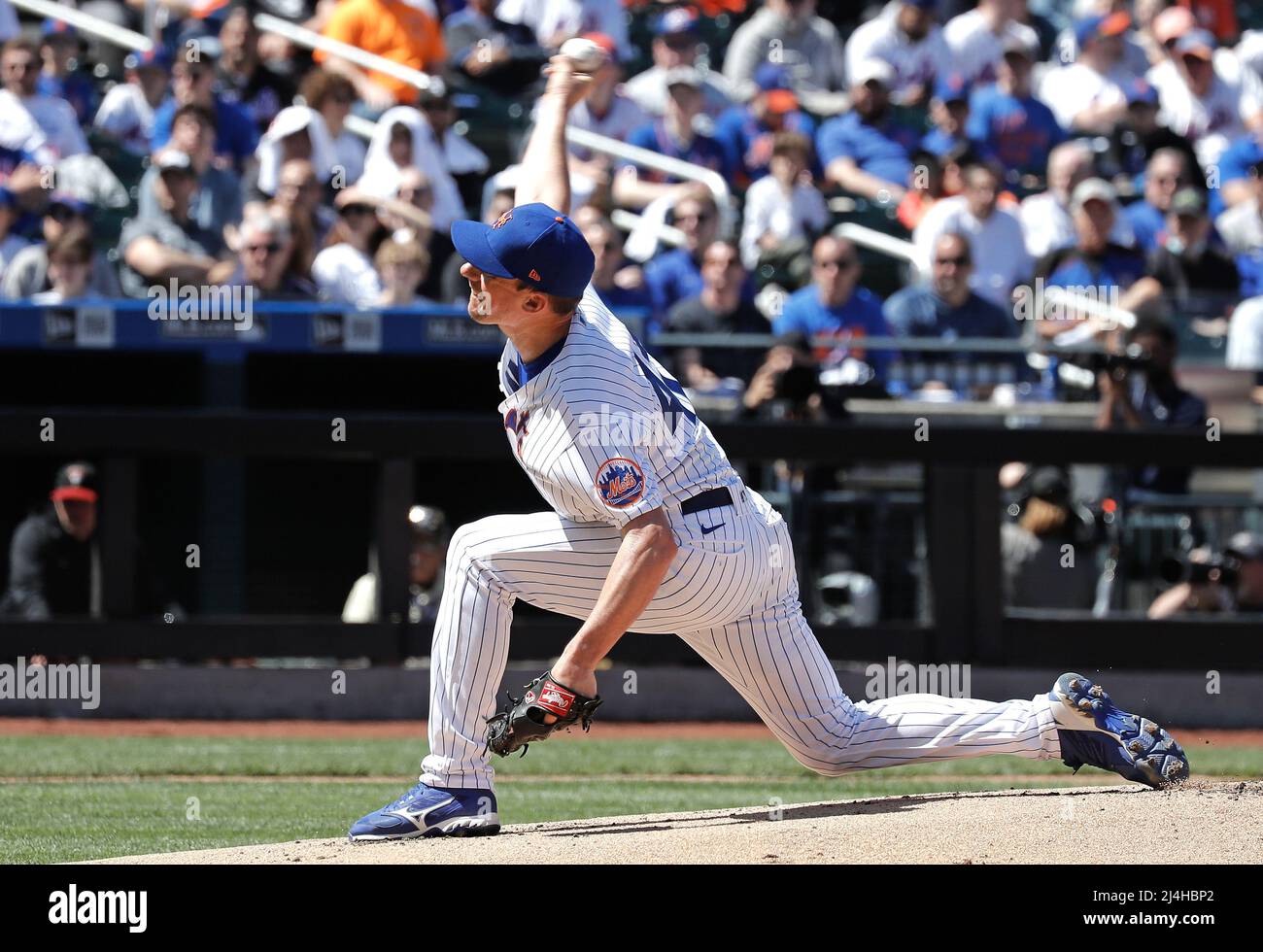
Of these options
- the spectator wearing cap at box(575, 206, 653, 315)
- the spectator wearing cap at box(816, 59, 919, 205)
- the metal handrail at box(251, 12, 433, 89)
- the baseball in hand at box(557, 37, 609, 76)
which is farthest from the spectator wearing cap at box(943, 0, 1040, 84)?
the baseball in hand at box(557, 37, 609, 76)

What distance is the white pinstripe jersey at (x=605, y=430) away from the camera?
177 inches

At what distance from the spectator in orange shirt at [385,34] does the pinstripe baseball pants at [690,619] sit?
8.71m

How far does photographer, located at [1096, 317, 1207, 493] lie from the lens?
9.76 meters

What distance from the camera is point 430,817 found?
15.9 ft

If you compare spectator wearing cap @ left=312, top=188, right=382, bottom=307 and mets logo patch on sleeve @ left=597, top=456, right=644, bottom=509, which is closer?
mets logo patch on sleeve @ left=597, top=456, right=644, bottom=509

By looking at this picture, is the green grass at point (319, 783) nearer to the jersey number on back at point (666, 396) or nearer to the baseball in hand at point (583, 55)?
the jersey number on back at point (666, 396)

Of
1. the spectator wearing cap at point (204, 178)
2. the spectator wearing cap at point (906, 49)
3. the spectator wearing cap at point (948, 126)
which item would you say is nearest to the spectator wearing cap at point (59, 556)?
the spectator wearing cap at point (204, 178)

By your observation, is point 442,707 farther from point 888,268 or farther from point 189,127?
point 888,268

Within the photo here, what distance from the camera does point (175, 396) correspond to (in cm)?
985

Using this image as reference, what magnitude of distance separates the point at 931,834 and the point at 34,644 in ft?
17.5

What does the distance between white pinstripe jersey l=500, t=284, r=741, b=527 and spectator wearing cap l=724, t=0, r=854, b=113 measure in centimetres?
974

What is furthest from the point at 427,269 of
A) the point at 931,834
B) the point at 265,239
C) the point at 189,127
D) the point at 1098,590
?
the point at 931,834

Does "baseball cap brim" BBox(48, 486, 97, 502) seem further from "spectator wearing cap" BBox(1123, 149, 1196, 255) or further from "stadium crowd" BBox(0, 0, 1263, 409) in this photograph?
"spectator wearing cap" BBox(1123, 149, 1196, 255)

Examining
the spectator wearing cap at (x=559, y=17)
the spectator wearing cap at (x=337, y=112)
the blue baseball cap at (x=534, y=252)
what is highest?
the spectator wearing cap at (x=559, y=17)
